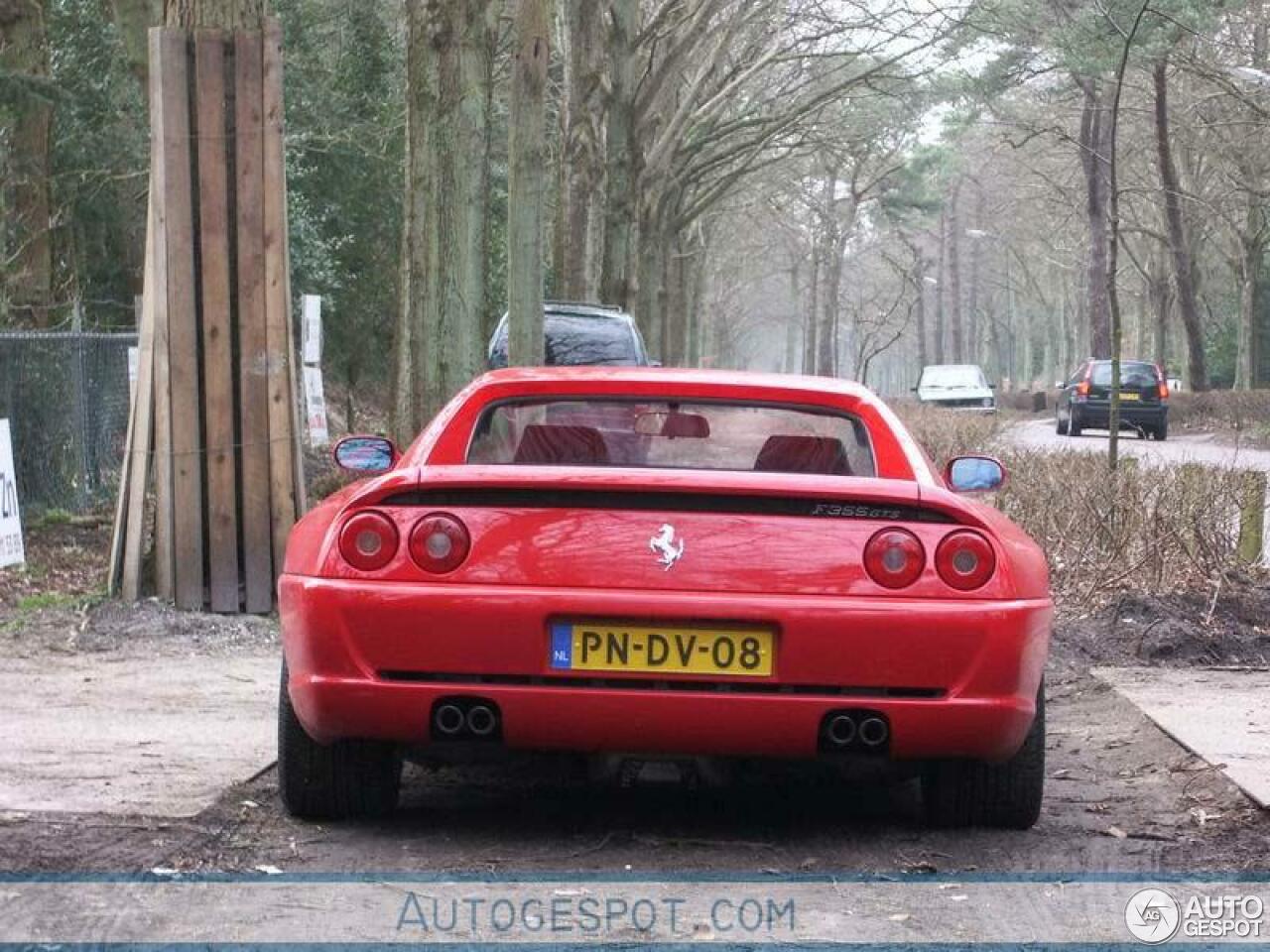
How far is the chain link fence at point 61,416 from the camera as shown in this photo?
16.5m

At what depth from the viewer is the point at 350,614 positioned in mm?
5258

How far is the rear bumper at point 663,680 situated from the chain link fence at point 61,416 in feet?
37.5

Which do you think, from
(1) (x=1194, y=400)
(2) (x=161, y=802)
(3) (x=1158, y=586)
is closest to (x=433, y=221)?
(3) (x=1158, y=586)

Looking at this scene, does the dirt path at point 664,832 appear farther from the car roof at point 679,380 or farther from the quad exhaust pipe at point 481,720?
the car roof at point 679,380

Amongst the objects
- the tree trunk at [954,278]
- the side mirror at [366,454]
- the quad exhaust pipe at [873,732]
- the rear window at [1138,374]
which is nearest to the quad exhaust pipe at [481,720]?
the quad exhaust pipe at [873,732]

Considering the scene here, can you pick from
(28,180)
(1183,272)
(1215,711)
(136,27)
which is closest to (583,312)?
(136,27)

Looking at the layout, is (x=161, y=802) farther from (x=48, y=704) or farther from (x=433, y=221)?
(x=433, y=221)

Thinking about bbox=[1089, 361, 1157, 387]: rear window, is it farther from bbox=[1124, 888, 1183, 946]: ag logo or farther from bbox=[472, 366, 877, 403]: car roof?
bbox=[1124, 888, 1183, 946]: ag logo

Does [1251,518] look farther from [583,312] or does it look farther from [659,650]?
[583,312]

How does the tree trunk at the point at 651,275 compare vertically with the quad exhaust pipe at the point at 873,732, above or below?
above

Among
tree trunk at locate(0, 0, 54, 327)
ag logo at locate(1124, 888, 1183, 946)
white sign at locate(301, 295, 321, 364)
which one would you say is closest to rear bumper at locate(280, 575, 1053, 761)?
ag logo at locate(1124, 888, 1183, 946)

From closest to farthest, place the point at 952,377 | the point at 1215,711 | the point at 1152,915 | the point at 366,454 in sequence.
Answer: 1. the point at 1152,915
2. the point at 366,454
3. the point at 1215,711
4. the point at 952,377

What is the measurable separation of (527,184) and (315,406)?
5.40 metres

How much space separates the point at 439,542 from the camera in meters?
5.27
